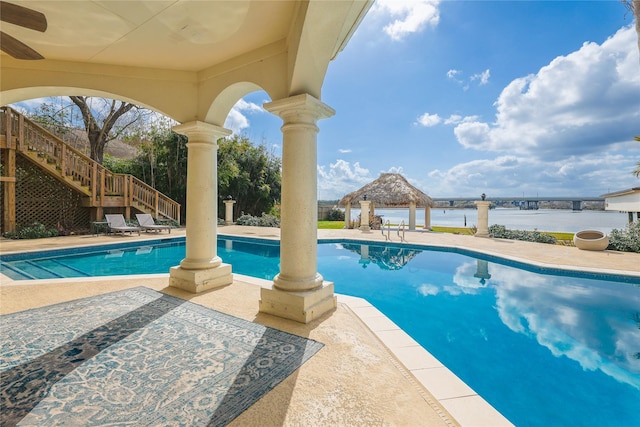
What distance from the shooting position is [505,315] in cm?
484

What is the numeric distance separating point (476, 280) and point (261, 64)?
680 cm

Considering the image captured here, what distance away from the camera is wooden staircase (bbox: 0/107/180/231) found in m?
10.8

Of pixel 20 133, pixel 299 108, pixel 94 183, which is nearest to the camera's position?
pixel 299 108

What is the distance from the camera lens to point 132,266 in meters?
8.15

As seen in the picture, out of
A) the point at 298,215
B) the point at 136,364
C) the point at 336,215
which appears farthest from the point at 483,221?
the point at 336,215

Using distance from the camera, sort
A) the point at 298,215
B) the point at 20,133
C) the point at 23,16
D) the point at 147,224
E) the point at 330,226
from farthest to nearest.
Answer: the point at 330,226 < the point at 147,224 < the point at 20,133 < the point at 298,215 < the point at 23,16

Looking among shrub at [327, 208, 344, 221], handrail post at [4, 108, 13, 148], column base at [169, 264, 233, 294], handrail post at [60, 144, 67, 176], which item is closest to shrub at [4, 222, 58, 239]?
handrail post at [60, 144, 67, 176]

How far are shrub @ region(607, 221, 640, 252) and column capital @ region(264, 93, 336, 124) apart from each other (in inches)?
483

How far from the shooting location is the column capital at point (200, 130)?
478cm

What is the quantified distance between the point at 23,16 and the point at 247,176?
56.2 ft

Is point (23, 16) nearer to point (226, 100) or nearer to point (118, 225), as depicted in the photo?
point (226, 100)

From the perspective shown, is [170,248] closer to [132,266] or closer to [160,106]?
[132,266]

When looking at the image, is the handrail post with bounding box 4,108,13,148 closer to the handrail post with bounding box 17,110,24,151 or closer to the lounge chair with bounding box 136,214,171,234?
the handrail post with bounding box 17,110,24,151

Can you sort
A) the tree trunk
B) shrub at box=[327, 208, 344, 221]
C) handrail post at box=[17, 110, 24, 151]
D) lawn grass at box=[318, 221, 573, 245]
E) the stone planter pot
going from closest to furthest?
1. the stone planter pot
2. handrail post at box=[17, 110, 24, 151]
3. lawn grass at box=[318, 221, 573, 245]
4. the tree trunk
5. shrub at box=[327, 208, 344, 221]
